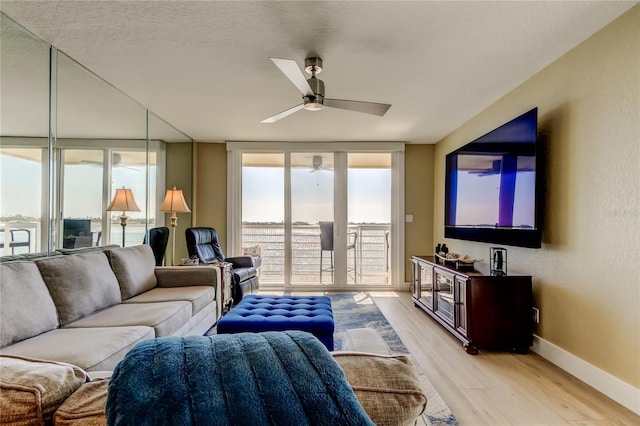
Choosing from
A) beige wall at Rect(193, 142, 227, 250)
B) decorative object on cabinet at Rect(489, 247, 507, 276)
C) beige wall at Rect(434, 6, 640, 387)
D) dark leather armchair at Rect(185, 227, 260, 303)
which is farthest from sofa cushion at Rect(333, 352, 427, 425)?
beige wall at Rect(193, 142, 227, 250)

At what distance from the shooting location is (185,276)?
119 inches

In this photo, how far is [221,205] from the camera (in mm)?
4898

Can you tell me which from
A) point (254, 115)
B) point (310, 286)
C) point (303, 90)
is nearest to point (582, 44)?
point (303, 90)

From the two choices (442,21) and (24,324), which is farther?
(442,21)

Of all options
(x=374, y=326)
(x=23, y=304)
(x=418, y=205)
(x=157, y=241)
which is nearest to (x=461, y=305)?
(x=374, y=326)

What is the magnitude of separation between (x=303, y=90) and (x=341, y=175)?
2.65 metres

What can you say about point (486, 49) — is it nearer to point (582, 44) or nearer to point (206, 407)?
point (582, 44)

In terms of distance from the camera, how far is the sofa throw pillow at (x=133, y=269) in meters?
2.56

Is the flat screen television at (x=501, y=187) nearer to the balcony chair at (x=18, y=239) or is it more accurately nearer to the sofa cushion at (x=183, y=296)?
the sofa cushion at (x=183, y=296)

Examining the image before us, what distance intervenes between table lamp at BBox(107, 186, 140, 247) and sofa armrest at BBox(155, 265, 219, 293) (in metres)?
0.75

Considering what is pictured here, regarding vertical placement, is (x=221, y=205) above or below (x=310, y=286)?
above

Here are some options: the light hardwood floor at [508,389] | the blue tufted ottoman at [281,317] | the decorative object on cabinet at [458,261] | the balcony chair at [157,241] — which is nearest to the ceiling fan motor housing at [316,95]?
the blue tufted ottoman at [281,317]

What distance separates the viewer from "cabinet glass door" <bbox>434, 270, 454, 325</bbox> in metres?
2.94

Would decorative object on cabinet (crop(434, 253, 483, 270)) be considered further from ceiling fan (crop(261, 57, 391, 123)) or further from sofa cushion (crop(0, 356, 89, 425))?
sofa cushion (crop(0, 356, 89, 425))
